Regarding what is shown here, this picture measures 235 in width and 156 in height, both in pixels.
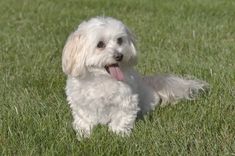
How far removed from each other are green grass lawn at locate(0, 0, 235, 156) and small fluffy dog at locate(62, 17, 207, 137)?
177 millimetres

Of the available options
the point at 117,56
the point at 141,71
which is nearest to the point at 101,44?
the point at 117,56

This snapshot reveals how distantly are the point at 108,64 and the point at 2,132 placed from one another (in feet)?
3.67

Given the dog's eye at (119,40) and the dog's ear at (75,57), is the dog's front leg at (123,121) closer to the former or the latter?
the dog's ear at (75,57)

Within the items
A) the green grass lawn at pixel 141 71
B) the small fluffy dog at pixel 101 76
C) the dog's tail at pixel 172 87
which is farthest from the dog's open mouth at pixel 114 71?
the dog's tail at pixel 172 87

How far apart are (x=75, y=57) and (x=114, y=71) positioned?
0.38 metres

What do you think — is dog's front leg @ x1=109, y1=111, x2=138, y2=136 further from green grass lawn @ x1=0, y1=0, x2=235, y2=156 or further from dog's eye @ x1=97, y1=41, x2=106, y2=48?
dog's eye @ x1=97, y1=41, x2=106, y2=48

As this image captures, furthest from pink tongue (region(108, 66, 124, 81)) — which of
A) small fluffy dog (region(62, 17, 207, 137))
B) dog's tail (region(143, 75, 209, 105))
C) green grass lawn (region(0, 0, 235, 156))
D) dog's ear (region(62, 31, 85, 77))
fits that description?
dog's tail (region(143, 75, 209, 105))

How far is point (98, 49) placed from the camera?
579 centimetres

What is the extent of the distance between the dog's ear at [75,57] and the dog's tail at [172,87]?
118 centimetres

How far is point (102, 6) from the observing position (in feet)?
52.7

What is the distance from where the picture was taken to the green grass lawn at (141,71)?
5129 mm

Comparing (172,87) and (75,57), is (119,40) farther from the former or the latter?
(172,87)

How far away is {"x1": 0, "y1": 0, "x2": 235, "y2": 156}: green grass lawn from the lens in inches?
202

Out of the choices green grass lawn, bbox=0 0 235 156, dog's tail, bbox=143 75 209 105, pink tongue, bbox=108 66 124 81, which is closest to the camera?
green grass lawn, bbox=0 0 235 156
